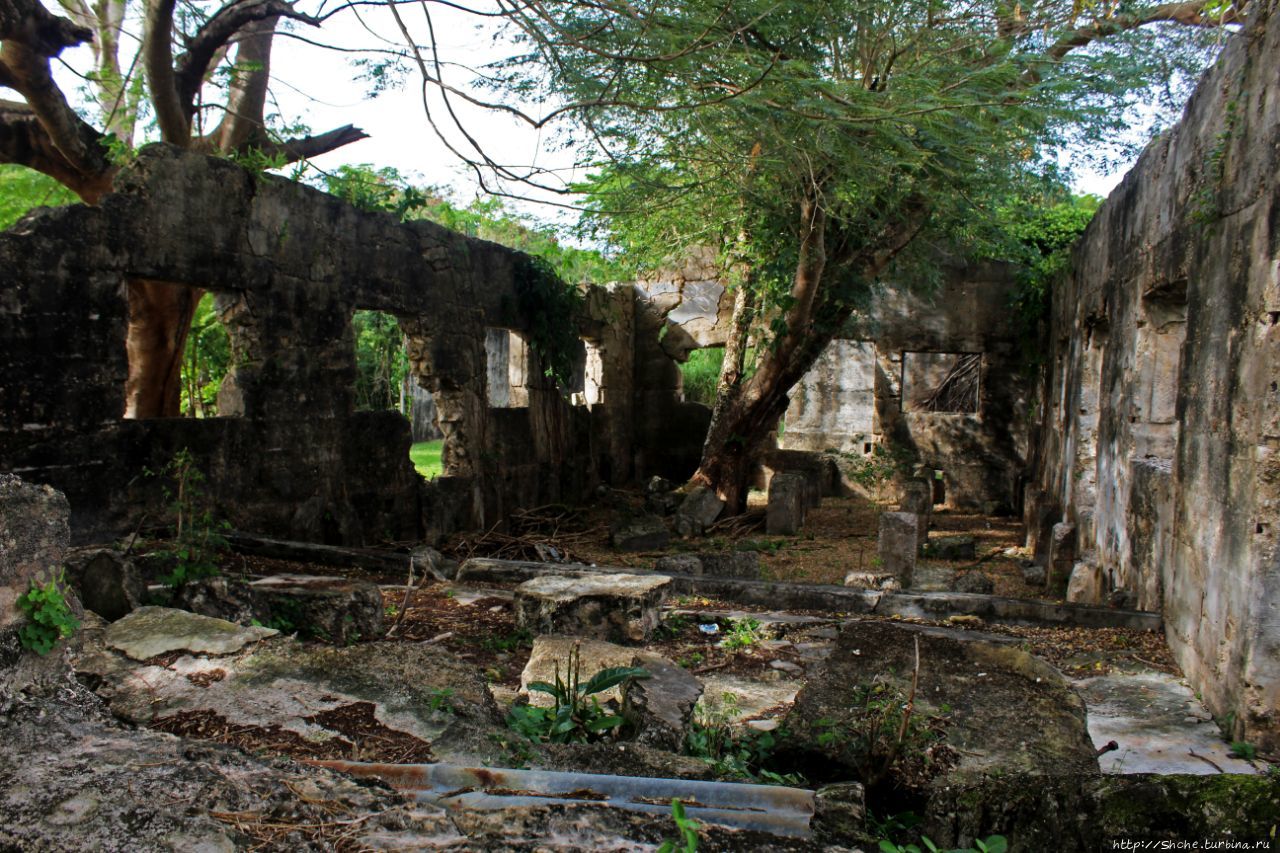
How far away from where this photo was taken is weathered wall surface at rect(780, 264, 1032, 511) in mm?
14789

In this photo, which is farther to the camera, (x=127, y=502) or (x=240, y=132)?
(x=240, y=132)

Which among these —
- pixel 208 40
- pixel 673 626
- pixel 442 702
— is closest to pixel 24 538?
A: pixel 442 702

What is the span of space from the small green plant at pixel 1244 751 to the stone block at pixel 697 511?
787 cm

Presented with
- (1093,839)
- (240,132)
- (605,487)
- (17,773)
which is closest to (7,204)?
(240,132)

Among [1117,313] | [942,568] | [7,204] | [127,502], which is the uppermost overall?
[7,204]

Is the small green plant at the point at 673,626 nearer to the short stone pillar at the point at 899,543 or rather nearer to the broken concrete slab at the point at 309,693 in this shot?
the broken concrete slab at the point at 309,693

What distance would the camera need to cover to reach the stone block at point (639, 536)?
35.0ft

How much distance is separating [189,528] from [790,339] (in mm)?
7208

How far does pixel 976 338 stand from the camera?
14852 millimetres

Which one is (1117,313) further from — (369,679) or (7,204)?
(7,204)

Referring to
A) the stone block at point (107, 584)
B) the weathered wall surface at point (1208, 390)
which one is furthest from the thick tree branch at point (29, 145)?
the weathered wall surface at point (1208, 390)

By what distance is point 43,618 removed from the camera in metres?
3.03

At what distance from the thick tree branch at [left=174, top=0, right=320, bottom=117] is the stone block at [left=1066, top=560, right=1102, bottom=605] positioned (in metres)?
7.95

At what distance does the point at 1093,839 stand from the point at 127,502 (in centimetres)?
599
